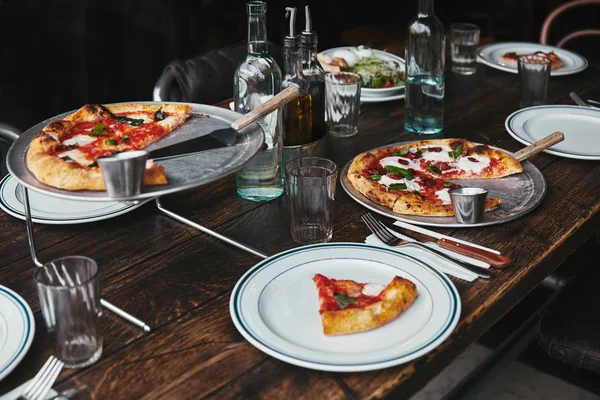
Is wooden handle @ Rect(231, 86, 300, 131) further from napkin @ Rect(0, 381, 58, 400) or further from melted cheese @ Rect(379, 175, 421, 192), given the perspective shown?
napkin @ Rect(0, 381, 58, 400)

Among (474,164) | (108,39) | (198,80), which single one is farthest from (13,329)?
(108,39)

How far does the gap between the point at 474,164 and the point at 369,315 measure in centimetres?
74

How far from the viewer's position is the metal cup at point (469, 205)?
1552mm

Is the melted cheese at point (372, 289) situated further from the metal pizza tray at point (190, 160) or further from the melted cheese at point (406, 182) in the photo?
the melted cheese at point (406, 182)

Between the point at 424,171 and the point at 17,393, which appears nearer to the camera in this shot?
the point at 17,393

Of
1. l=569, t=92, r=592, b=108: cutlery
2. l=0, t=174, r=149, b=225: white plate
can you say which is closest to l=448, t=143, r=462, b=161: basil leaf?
l=569, t=92, r=592, b=108: cutlery

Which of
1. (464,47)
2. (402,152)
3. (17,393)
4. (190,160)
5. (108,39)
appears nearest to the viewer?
(17,393)

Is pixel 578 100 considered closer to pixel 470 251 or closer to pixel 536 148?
pixel 536 148

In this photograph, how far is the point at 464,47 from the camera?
2.62m

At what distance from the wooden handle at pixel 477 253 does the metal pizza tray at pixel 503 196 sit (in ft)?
0.30

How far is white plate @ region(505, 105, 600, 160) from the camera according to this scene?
1981 millimetres

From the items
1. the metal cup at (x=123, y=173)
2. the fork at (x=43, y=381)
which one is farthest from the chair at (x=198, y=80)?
the fork at (x=43, y=381)

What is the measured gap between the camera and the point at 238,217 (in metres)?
1.66

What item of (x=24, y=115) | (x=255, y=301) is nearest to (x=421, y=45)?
(x=255, y=301)
